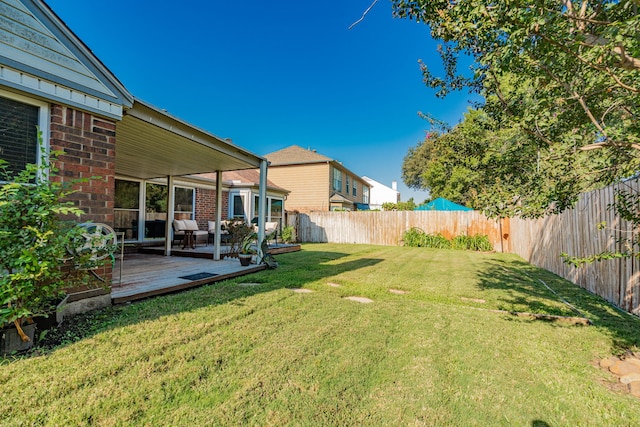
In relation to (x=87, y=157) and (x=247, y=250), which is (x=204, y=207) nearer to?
(x=247, y=250)

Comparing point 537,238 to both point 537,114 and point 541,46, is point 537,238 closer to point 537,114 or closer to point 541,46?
point 537,114

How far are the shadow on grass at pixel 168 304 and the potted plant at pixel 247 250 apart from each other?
440mm

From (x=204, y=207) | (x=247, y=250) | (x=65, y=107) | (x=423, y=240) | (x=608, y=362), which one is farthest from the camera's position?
(x=423, y=240)

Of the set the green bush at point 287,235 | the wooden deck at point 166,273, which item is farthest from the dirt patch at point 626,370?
the green bush at point 287,235

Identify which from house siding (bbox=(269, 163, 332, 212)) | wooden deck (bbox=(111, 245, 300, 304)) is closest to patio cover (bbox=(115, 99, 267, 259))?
wooden deck (bbox=(111, 245, 300, 304))

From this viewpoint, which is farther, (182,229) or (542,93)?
(182,229)

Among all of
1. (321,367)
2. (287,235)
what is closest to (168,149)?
(321,367)

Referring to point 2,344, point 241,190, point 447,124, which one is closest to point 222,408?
point 2,344

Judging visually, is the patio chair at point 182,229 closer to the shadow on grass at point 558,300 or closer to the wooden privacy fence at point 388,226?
the wooden privacy fence at point 388,226

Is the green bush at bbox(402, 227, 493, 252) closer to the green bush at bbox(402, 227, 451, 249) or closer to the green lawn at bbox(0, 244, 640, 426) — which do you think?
the green bush at bbox(402, 227, 451, 249)

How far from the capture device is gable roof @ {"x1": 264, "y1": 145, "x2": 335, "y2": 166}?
798 inches

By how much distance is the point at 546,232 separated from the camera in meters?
7.57

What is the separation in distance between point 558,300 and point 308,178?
666 inches

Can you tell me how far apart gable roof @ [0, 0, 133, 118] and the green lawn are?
250cm
